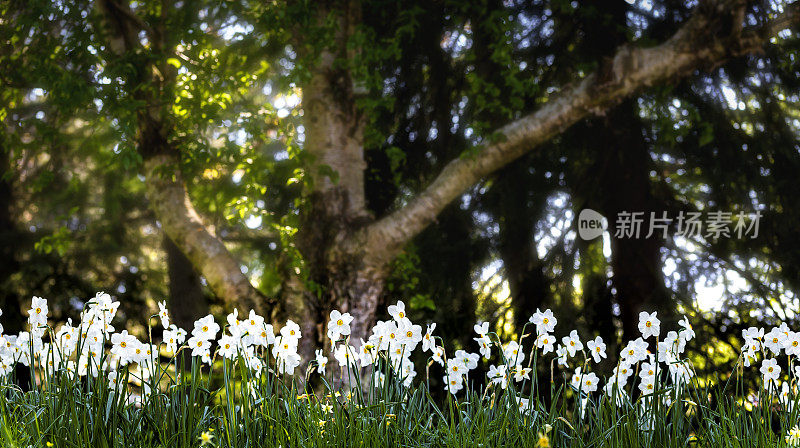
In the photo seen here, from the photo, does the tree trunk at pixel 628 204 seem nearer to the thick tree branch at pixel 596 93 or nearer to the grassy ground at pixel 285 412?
the thick tree branch at pixel 596 93

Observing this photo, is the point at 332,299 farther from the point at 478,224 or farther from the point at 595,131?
the point at 595,131

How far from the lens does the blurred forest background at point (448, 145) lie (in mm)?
4770

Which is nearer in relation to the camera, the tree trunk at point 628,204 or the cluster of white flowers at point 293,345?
the cluster of white flowers at point 293,345

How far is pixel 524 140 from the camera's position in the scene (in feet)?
15.6

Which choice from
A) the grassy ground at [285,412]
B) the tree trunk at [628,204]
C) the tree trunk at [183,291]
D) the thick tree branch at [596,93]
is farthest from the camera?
the tree trunk at [183,291]

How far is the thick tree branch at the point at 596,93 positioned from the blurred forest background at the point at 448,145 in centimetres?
2

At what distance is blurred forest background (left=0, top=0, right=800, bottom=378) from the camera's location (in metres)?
4.77

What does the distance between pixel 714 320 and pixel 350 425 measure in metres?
3.56

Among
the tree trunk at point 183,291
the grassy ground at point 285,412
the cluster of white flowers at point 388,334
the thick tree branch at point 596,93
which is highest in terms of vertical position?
the thick tree branch at point 596,93

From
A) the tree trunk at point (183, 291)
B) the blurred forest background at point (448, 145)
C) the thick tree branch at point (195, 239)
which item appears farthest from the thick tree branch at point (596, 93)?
the tree trunk at point (183, 291)

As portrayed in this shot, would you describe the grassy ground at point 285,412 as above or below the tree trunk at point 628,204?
below

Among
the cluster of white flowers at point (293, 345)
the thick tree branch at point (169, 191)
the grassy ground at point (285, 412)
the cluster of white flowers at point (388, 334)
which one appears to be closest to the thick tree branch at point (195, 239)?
the thick tree branch at point (169, 191)

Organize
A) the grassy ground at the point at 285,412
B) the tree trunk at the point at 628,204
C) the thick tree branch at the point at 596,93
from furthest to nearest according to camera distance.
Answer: the tree trunk at the point at 628,204 → the thick tree branch at the point at 596,93 → the grassy ground at the point at 285,412

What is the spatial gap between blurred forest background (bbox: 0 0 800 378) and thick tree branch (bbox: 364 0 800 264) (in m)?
0.02
